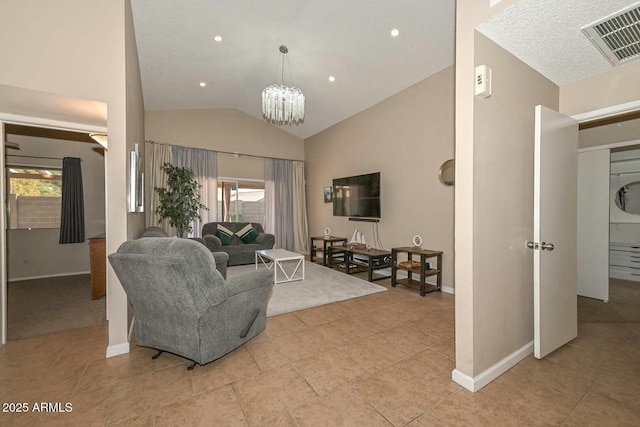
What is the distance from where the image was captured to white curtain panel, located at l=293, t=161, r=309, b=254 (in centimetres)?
725

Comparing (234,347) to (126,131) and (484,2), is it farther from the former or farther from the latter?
(484,2)

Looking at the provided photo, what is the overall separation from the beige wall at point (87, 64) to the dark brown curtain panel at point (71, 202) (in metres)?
3.56

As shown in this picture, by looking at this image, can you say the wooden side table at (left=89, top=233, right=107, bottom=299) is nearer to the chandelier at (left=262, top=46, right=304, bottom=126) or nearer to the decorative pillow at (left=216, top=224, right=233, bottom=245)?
the decorative pillow at (left=216, top=224, right=233, bottom=245)

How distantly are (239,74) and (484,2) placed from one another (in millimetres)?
4161

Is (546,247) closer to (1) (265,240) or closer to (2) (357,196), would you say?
(2) (357,196)

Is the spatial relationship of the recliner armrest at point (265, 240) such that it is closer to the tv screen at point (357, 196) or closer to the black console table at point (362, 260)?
the black console table at point (362, 260)

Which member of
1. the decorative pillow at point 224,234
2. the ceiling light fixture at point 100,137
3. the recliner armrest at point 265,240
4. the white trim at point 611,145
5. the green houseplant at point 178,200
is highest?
the white trim at point 611,145

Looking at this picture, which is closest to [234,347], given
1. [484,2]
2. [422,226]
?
[484,2]

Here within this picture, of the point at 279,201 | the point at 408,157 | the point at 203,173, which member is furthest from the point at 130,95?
the point at 279,201

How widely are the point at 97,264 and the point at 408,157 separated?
4797 millimetres

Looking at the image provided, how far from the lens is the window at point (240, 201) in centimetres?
662

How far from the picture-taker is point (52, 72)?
2016 millimetres

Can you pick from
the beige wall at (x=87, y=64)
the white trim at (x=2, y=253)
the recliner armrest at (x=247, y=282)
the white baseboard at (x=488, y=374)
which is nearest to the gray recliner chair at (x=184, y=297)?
the recliner armrest at (x=247, y=282)

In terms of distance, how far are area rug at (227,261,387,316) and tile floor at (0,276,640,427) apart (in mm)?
682
